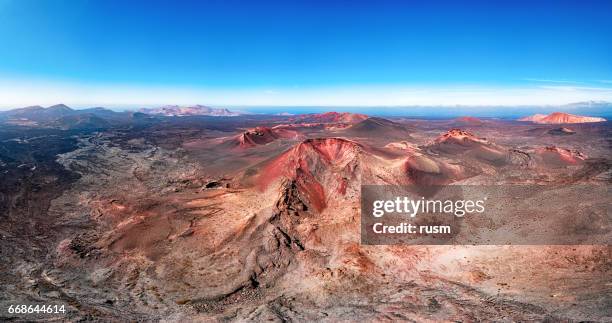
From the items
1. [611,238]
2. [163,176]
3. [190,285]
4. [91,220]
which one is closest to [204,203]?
[91,220]

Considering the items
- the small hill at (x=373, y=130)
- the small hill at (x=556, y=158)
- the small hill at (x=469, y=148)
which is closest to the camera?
the small hill at (x=556, y=158)

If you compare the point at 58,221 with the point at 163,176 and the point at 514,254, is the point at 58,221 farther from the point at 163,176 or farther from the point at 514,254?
the point at 514,254

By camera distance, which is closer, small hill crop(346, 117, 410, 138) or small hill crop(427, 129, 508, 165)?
small hill crop(427, 129, 508, 165)

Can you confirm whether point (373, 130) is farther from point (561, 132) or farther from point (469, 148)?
point (561, 132)

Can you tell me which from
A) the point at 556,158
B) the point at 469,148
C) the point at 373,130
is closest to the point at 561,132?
the point at 373,130

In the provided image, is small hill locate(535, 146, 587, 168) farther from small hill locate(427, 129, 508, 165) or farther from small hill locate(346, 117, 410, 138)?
small hill locate(346, 117, 410, 138)

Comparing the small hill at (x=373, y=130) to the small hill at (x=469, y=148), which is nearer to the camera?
the small hill at (x=469, y=148)

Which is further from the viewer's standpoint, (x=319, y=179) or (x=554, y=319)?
(x=319, y=179)

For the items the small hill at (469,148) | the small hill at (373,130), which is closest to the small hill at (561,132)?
the small hill at (373,130)

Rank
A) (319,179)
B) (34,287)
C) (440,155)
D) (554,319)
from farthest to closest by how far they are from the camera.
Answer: (440,155) < (319,179) < (34,287) < (554,319)

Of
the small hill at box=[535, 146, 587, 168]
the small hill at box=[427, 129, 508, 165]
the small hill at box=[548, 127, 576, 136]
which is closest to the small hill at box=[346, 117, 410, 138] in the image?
the small hill at box=[427, 129, 508, 165]

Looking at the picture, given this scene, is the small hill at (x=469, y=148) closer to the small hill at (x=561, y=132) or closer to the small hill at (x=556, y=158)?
the small hill at (x=556, y=158)
